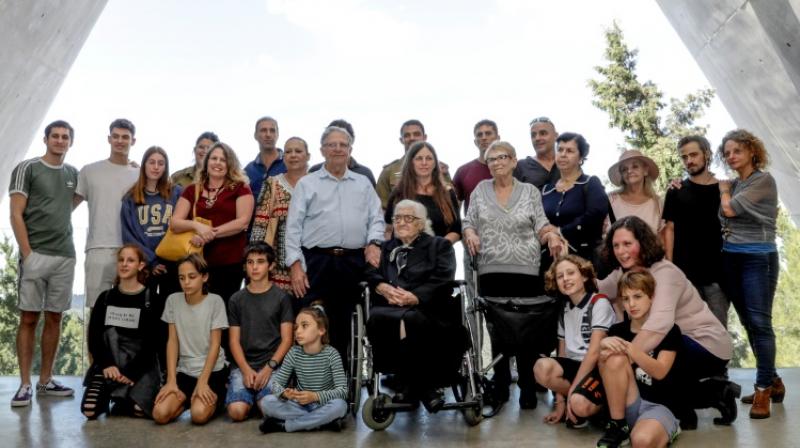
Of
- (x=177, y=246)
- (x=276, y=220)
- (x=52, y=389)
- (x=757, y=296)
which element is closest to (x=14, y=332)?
(x=52, y=389)

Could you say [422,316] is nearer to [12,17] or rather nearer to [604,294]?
[604,294]

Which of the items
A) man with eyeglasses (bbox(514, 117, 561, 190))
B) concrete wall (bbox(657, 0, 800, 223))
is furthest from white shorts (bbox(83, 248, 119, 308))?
concrete wall (bbox(657, 0, 800, 223))

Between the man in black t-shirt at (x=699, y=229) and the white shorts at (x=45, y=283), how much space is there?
382 cm

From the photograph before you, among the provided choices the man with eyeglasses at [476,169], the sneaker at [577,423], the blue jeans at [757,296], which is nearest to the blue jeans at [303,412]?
the sneaker at [577,423]

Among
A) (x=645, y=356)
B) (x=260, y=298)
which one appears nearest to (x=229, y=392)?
(x=260, y=298)

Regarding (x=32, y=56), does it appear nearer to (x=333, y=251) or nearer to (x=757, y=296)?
(x=333, y=251)

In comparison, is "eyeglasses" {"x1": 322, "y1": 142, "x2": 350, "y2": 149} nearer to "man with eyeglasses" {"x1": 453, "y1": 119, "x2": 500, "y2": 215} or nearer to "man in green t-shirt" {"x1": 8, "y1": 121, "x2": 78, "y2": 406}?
"man with eyeglasses" {"x1": 453, "y1": 119, "x2": 500, "y2": 215}

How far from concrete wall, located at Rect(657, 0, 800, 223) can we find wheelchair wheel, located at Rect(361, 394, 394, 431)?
3.82m

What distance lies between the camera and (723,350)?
358 centimetres

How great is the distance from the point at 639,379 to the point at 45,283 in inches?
144

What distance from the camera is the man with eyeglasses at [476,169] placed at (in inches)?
205

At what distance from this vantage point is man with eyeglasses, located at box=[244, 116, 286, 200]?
5.29 metres

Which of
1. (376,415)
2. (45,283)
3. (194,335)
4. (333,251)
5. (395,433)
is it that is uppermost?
(333,251)

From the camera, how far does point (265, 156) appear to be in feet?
17.6
